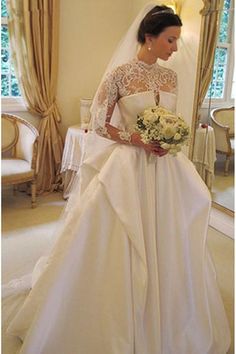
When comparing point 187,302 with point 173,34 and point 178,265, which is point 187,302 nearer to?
point 178,265

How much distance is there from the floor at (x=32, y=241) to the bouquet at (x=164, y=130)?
1.06 metres

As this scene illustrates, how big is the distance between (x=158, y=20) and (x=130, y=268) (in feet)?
3.66

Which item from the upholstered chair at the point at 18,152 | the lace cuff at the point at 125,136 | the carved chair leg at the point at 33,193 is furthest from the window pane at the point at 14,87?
the lace cuff at the point at 125,136

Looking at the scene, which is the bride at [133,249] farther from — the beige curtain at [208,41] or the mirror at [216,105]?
the beige curtain at [208,41]

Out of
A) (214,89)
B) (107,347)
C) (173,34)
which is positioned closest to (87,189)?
(107,347)

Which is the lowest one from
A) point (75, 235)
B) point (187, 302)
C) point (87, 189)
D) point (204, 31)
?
point (187, 302)

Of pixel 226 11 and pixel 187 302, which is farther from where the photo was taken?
pixel 226 11

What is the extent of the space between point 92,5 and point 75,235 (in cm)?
318

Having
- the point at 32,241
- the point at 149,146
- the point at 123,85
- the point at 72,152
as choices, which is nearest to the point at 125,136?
the point at 149,146

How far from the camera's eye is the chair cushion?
3.23 meters

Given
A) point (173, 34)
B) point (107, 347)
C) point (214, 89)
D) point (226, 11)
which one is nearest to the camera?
point (107, 347)

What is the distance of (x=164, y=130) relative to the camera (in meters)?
1.46

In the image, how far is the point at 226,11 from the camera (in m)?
2.90

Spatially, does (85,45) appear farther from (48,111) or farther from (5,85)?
(5,85)
